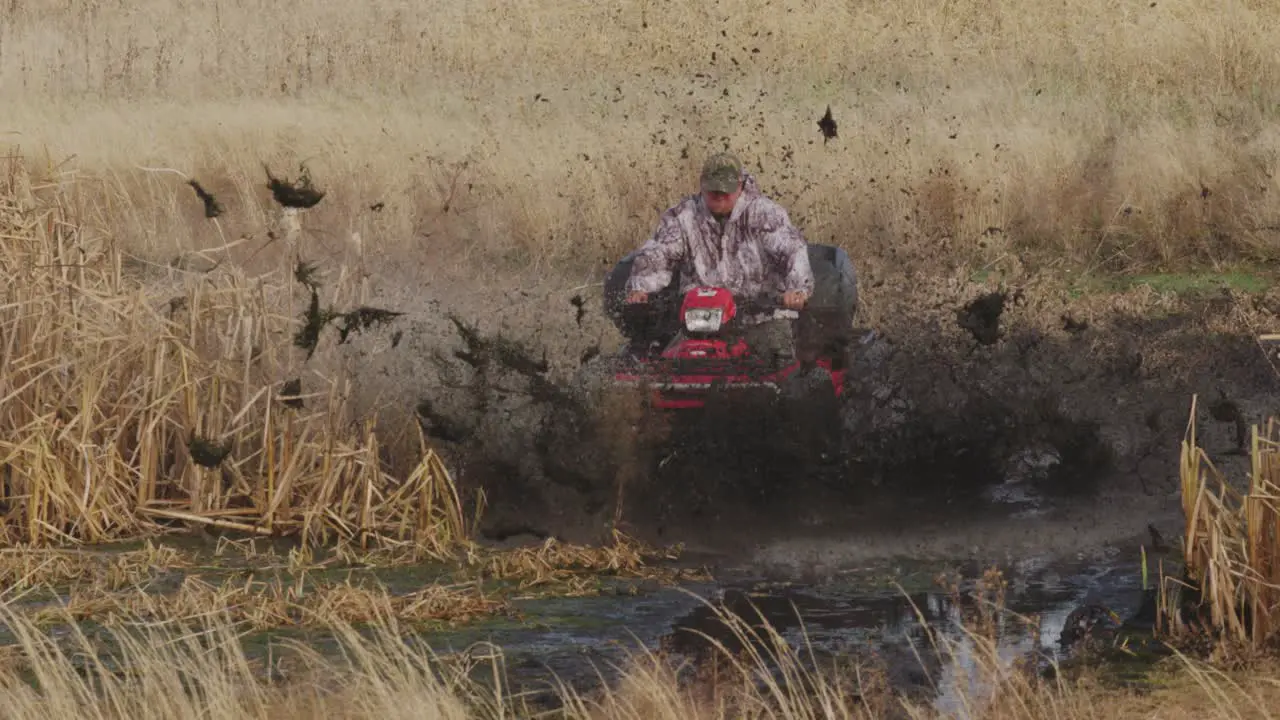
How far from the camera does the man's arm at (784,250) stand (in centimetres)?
1141

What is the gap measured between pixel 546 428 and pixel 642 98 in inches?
502

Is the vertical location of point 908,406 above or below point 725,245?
below

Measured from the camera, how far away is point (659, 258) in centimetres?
1163

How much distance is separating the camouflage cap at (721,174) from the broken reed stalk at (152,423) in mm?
2159

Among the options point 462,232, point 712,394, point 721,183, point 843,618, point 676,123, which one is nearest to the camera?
point 843,618

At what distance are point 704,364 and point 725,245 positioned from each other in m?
1.14

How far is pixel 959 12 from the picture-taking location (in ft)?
93.4

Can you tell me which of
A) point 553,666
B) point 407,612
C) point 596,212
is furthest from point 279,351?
point 596,212

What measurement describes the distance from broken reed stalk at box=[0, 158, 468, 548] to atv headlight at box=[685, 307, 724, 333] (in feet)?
4.76

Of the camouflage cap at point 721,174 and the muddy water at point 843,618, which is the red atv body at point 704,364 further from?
the muddy water at point 843,618

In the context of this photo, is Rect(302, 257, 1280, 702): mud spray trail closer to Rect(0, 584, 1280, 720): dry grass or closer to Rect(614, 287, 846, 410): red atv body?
Rect(614, 287, 846, 410): red atv body

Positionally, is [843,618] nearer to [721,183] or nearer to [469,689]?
[469,689]

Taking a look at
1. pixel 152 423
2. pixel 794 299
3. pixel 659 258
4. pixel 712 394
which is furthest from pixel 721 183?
pixel 152 423

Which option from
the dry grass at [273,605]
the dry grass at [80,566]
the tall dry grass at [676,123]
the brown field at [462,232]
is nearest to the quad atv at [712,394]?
the brown field at [462,232]
